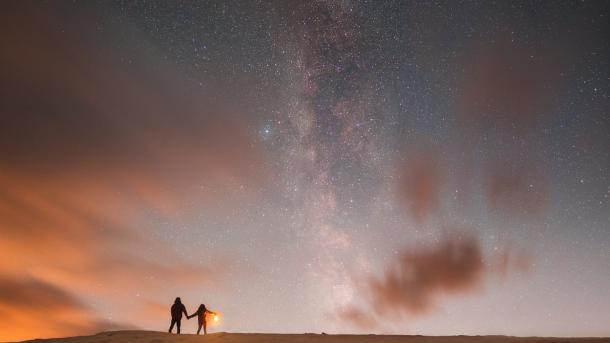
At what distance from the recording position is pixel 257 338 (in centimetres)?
1850

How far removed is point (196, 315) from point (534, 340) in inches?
541

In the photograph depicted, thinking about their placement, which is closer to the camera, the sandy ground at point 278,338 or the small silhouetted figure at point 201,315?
the sandy ground at point 278,338

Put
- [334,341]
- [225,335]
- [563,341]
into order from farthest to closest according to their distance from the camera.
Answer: [225,335] < [334,341] < [563,341]

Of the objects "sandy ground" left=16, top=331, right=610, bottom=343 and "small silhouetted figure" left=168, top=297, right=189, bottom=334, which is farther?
"small silhouetted figure" left=168, top=297, right=189, bottom=334

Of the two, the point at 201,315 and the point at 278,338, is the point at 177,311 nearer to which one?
the point at 201,315

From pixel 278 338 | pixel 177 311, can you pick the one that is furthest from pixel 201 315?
pixel 278 338

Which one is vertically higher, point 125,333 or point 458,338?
point 125,333

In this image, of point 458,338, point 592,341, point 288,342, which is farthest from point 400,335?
point 592,341

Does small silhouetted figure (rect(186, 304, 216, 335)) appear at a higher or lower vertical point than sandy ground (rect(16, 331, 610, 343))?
higher

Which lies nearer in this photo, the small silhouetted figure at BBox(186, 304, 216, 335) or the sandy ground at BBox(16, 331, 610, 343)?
the sandy ground at BBox(16, 331, 610, 343)

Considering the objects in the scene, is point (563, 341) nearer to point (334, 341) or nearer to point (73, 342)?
point (334, 341)

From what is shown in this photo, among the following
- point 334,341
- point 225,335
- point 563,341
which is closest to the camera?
point 563,341

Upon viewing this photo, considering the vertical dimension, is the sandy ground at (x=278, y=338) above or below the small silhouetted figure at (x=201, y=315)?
below

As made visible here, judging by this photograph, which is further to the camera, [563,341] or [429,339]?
[429,339]
